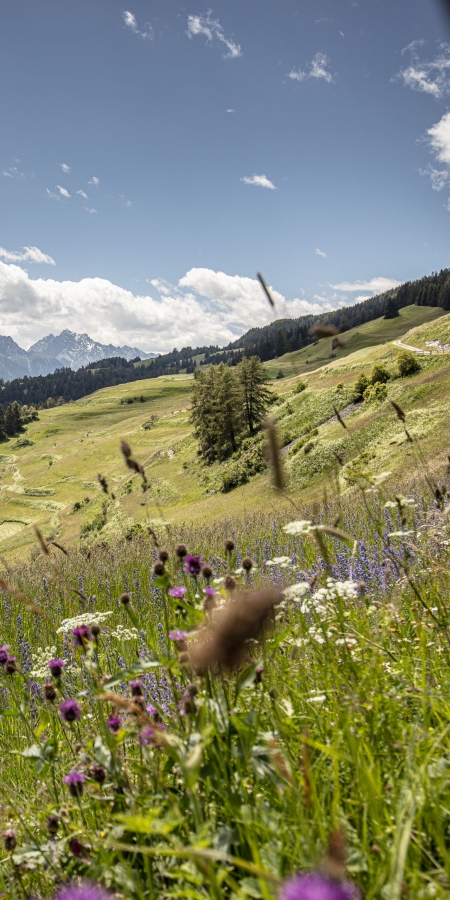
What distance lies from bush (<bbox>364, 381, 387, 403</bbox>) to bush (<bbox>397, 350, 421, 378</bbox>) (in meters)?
2.08

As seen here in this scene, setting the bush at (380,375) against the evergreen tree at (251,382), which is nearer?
the bush at (380,375)

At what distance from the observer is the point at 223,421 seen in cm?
5541

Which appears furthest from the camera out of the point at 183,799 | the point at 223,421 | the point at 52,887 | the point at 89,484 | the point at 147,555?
the point at 89,484

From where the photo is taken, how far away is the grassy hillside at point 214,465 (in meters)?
29.8

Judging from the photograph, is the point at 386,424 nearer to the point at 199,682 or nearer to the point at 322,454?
the point at 322,454

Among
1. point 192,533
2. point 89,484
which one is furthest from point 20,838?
point 89,484

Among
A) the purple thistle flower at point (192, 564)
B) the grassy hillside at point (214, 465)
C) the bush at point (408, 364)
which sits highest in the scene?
the bush at point (408, 364)

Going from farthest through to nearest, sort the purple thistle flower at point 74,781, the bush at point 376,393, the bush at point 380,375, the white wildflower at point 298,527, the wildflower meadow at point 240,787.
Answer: the bush at point 380,375, the bush at point 376,393, the white wildflower at point 298,527, the purple thistle flower at point 74,781, the wildflower meadow at point 240,787

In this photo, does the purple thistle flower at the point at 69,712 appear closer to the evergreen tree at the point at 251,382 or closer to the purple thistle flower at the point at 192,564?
the purple thistle flower at the point at 192,564

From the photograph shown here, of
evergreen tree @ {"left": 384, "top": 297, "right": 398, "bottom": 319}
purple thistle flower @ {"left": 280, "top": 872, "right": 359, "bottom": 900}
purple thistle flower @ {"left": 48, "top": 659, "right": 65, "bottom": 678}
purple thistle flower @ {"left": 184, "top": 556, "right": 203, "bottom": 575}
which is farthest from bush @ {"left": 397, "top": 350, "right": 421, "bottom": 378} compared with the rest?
evergreen tree @ {"left": 384, "top": 297, "right": 398, "bottom": 319}

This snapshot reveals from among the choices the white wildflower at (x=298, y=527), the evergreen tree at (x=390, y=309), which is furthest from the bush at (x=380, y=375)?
the evergreen tree at (x=390, y=309)

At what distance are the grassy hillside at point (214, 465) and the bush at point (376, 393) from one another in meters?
0.75

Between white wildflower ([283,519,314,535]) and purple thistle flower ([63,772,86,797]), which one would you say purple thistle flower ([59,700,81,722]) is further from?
white wildflower ([283,519,314,535])

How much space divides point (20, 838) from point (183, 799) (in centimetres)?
100
